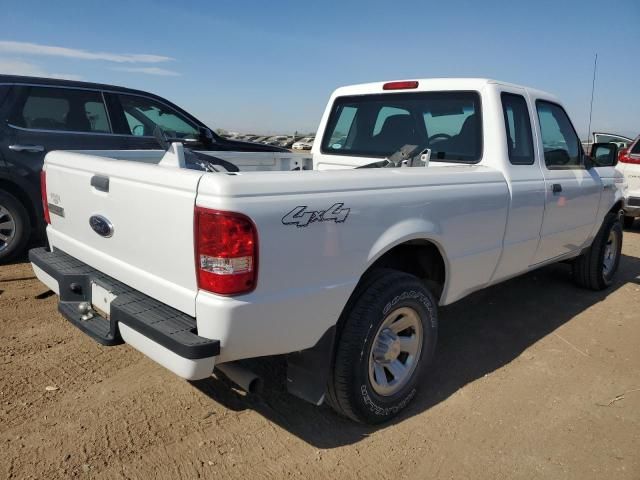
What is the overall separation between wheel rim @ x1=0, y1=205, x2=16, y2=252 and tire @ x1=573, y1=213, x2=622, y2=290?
19.0 ft

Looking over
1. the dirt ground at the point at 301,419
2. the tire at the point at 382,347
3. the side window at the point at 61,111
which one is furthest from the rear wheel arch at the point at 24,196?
the tire at the point at 382,347

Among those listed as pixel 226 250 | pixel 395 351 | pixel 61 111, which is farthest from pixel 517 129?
pixel 61 111

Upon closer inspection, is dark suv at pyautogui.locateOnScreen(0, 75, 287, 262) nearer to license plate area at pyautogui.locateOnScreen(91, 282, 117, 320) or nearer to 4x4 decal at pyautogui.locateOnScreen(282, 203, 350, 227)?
license plate area at pyautogui.locateOnScreen(91, 282, 117, 320)

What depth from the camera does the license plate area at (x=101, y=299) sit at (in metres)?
2.53

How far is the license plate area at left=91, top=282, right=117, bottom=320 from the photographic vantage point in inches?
99.7

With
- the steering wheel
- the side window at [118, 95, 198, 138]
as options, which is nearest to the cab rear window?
the steering wheel

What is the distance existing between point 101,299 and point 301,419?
1255 millimetres

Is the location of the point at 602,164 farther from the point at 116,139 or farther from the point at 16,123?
the point at 16,123

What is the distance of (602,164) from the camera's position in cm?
495

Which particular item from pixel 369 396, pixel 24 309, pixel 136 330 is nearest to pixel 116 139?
pixel 24 309

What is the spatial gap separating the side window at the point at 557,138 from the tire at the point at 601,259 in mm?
1055

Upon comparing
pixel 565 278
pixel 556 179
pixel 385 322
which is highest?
pixel 556 179

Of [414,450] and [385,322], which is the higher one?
[385,322]

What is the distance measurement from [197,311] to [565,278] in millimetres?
5000
